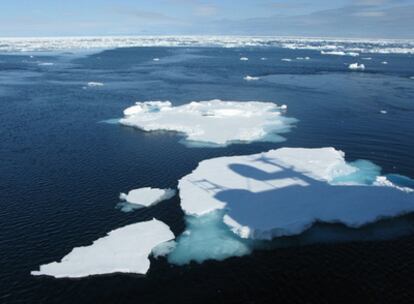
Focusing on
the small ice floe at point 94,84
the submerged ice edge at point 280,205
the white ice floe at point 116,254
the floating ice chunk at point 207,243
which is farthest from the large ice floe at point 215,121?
the small ice floe at point 94,84

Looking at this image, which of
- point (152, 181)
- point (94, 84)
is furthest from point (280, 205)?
point (94, 84)

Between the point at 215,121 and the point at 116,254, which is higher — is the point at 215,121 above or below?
above

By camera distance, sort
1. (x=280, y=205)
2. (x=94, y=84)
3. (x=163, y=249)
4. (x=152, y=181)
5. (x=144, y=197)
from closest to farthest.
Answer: (x=163, y=249) → (x=280, y=205) → (x=144, y=197) → (x=152, y=181) → (x=94, y=84)

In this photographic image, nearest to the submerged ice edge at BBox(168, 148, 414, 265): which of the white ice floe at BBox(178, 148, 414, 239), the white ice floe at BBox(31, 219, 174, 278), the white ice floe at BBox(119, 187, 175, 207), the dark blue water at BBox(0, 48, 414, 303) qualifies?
the white ice floe at BBox(178, 148, 414, 239)

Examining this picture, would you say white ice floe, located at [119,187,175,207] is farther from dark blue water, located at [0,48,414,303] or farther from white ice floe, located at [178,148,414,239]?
white ice floe, located at [178,148,414,239]

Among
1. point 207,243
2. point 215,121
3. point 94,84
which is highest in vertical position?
point 94,84

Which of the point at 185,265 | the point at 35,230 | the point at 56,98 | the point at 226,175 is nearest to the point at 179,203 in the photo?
the point at 226,175

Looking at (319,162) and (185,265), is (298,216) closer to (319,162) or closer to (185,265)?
(185,265)

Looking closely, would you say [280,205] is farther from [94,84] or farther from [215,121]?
[94,84]
